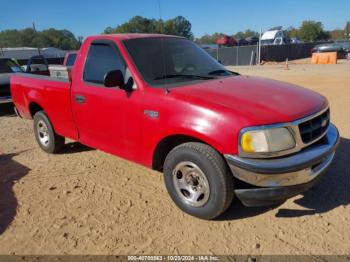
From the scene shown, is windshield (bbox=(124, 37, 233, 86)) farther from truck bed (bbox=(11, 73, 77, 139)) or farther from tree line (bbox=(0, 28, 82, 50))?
tree line (bbox=(0, 28, 82, 50))

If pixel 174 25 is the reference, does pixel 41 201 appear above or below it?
below

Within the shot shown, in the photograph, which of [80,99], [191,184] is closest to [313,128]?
A: [191,184]

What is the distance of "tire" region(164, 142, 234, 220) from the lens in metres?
3.17

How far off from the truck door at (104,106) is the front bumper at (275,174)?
1.34 meters

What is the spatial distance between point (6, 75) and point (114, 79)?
863 centimetres

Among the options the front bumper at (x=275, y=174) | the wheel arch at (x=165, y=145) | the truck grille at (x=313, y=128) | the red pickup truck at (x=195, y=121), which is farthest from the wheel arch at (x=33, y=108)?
the truck grille at (x=313, y=128)

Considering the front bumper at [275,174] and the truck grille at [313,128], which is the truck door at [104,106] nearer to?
the front bumper at [275,174]

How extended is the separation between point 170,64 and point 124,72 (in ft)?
1.88

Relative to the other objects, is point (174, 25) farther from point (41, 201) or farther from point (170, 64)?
point (41, 201)

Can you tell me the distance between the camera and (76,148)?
6.04m

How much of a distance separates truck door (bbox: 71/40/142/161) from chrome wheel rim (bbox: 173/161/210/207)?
0.66 m

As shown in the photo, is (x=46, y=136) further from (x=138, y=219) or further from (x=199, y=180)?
(x=199, y=180)

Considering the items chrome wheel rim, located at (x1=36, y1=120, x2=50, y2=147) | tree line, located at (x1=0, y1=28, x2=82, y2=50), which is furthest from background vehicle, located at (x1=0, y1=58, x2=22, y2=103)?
tree line, located at (x1=0, y1=28, x2=82, y2=50)

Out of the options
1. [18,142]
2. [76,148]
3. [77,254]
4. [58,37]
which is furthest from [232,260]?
[58,37]
